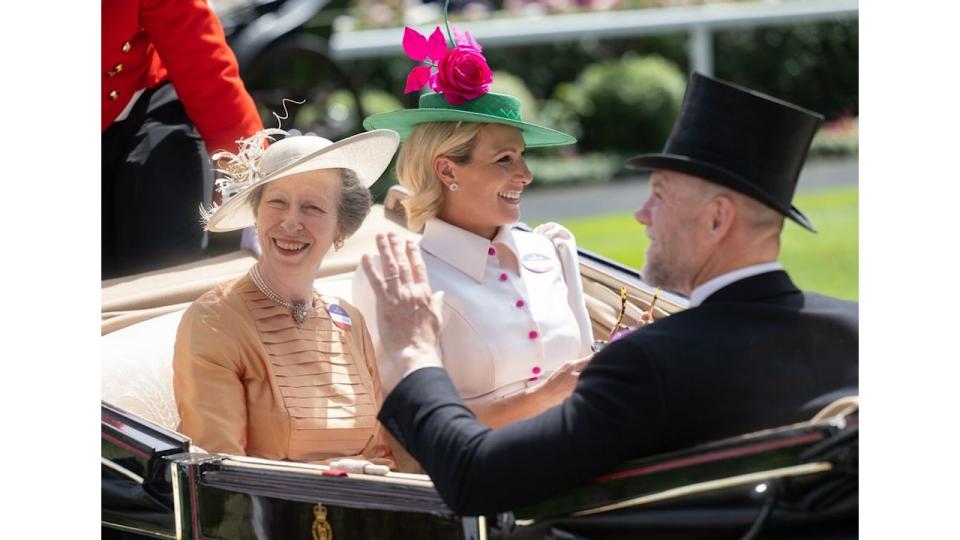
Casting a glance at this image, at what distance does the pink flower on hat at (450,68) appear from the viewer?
2643mm

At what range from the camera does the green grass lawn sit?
753cm

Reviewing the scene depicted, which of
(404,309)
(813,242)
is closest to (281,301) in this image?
(404,309)

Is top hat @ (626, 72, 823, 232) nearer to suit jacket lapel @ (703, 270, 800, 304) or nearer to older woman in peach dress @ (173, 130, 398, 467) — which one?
suit jacket lapel @ (703, 270, 800, 304)

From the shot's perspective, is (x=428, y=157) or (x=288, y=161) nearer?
(x=288, y=161)

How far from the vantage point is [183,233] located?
11.3 ft

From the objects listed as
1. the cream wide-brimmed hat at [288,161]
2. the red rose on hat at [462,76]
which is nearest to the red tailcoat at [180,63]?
the cream wide-brimmed hat at [288,161]

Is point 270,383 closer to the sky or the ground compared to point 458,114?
closer to the ground

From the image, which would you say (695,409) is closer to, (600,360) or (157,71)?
(600,360)

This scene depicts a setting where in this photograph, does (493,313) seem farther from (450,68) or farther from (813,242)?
(813,242)

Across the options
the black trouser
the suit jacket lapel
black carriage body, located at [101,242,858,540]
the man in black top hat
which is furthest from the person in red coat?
the suit jacket lapel

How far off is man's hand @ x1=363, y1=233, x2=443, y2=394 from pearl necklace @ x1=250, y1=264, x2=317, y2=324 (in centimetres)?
55

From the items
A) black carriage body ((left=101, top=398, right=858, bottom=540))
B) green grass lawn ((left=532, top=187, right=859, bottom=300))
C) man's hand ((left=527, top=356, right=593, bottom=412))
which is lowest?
black carriage body ((left=101, top=398, right=858, bottom=540))

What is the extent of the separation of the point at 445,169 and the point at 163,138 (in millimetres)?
1029

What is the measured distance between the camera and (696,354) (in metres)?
1.80
